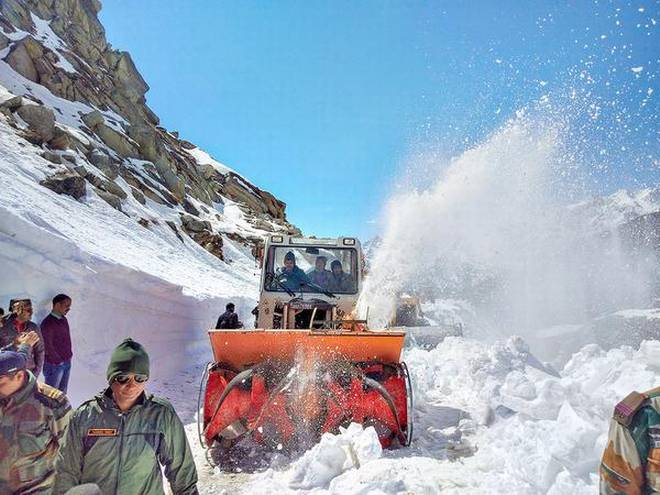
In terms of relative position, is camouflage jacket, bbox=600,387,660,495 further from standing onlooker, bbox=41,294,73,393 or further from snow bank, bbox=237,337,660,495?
standing onlooker, bbox=41,294,73,393

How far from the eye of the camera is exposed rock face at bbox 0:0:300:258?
69.8ft

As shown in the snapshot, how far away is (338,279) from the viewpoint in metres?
7.47

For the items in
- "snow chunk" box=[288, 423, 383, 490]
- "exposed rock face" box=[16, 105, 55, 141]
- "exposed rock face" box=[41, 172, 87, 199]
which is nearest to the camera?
"snow chunk" box=[288, 423, 383, 490]

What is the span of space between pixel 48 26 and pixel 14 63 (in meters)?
15.4

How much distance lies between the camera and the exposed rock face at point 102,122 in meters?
21.3

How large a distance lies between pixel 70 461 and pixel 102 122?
3457cm

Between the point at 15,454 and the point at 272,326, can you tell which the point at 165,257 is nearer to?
the point at 272,326

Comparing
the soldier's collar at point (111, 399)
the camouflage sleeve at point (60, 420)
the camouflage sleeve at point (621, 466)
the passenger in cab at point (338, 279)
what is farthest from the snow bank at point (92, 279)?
the camouflage sleeve at point (621, 466)

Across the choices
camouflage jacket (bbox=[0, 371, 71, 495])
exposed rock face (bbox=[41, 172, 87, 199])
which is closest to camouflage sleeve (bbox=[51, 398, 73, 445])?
camouflage jacket (bbox=[0, 371, 71, 495])

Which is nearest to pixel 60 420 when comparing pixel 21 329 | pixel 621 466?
pixel 621 466

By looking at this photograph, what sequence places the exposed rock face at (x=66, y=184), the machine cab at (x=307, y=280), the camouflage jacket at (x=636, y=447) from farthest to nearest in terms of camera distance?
the exposed rock face at (x=66, y=184) → the machine cab at (x=307, y=280) → the camouflage jacket at (x=636, y=447)

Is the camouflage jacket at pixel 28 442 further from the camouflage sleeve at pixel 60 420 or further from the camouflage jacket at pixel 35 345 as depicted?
the camouflage jacket at pixel 35 345

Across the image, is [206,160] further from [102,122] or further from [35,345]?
[35,345]

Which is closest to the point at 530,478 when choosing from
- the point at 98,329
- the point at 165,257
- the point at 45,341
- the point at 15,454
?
the point at 15,454
